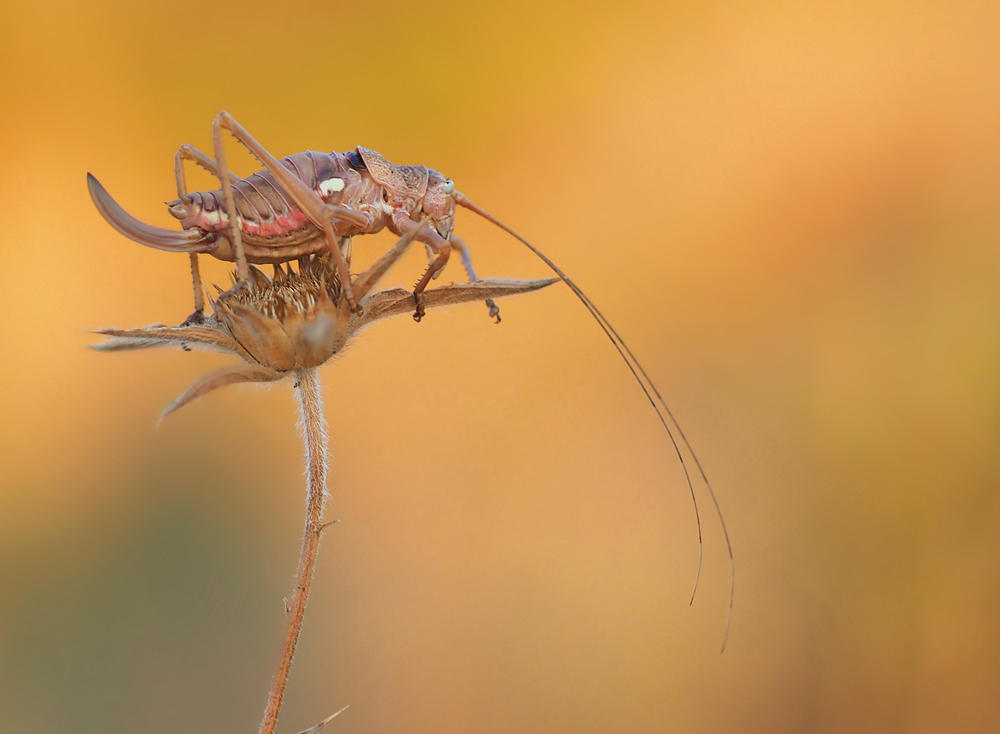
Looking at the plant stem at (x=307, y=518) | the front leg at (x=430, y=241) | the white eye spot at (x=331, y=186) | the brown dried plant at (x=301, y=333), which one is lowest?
the plant stem at (x=307, y=518)

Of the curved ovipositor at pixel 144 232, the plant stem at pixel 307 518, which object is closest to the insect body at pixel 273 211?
the curved ovipositor at pixel 144 232

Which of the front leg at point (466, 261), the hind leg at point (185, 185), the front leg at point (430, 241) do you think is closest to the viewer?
the hind leg at point (185, 185)

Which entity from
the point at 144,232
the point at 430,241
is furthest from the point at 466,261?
the point at 144,232

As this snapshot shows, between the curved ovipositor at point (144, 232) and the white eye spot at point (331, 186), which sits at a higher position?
the white eye spot at point (331, 186)

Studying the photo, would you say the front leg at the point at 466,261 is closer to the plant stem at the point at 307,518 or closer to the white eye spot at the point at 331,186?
the white eye spot at the point at 331,186

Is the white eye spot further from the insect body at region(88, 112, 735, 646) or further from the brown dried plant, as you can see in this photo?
the brown dried plant

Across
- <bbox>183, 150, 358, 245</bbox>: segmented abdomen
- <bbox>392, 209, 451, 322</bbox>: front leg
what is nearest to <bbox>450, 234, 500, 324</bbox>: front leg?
<bbox>392, 209, 451, 322</bbox>: front leg
